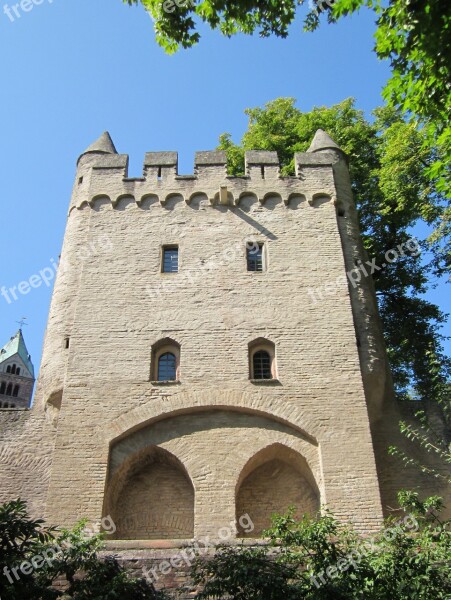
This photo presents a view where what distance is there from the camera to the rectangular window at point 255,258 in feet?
54.9

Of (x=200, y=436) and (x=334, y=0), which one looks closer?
(x=334, y=0)

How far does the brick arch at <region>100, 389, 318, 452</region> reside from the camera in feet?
45.0

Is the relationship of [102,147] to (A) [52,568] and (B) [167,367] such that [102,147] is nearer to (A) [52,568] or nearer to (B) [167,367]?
(B) [167,367]

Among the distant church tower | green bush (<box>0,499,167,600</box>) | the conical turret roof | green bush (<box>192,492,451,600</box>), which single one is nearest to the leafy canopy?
green bush (<box>192,492,451,600</box>)

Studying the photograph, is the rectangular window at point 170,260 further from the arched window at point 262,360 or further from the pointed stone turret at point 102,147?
A: the pointed stone turret at point 102,147

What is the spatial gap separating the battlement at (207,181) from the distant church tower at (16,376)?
40.8 meters

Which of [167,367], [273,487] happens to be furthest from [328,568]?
[167,367]

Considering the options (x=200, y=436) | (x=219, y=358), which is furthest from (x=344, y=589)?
(x=219, y=358)

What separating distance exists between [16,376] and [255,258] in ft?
151

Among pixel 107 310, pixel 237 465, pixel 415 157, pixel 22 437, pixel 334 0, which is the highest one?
pixel 415 157

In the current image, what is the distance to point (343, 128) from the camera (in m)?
24.6

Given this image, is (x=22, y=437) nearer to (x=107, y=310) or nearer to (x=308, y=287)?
(x=107, y=310)

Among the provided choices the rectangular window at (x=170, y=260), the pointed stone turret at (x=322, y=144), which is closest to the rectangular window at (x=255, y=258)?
the rectangular window at (x=170, y=260)

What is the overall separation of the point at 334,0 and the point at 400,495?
8.77 meters
